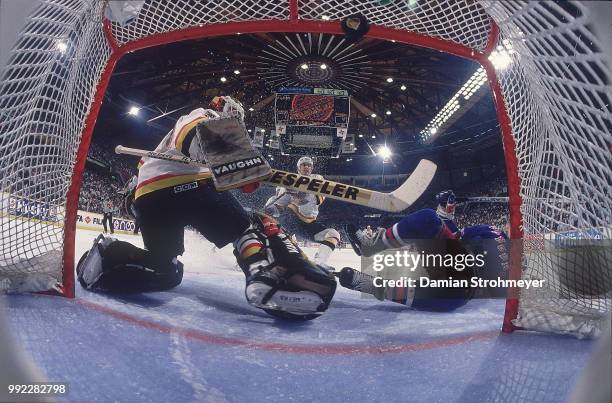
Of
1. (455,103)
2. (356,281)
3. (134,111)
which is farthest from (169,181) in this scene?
(455,103)

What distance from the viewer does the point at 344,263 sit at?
Answer: 3713 millimetres

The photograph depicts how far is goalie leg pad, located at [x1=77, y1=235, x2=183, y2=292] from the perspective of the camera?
149 cm

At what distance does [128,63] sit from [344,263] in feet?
17.1

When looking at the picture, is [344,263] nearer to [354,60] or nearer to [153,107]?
[354,60]

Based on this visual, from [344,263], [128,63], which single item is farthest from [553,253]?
[128,63]

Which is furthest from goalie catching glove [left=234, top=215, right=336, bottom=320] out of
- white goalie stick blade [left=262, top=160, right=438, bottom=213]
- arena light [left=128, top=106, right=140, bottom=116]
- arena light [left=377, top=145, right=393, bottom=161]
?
arena light [left=377, top=145, right=393, bottom=161]

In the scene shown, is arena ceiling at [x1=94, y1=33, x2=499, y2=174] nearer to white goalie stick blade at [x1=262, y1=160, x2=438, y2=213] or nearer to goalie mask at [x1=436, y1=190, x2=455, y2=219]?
goalie mask at [x1=436, y1=190, x2=455, y2=219]

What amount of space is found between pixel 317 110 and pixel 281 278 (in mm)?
4142

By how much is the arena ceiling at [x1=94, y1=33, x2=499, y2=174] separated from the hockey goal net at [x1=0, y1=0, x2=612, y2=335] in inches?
131

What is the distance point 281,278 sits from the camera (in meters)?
1.45

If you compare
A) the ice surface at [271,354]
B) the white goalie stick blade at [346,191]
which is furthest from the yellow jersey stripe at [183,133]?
the ice surface at [271,354]

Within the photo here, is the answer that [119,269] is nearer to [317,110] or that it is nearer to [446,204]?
[446,204]

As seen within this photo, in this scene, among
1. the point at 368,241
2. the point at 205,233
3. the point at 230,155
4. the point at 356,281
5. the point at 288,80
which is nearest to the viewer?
the point at 230,155

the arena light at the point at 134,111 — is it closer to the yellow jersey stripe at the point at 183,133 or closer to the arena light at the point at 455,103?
the yellow jersey stripe at the point at 183,133
